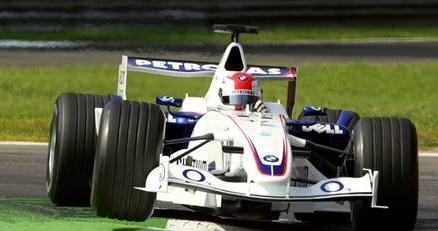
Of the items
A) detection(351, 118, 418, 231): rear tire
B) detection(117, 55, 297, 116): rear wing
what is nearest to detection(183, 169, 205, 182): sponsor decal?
detection(351, 118, 418, 231): rear tire

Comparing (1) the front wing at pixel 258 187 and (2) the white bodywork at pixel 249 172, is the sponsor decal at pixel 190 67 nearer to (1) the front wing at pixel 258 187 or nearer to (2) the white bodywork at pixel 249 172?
(2) the white bodywork at pixel 249 172

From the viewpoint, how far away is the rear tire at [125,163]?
771 centimetres

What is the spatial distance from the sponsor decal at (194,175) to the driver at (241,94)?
4.80 ft

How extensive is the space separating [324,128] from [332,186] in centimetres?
156

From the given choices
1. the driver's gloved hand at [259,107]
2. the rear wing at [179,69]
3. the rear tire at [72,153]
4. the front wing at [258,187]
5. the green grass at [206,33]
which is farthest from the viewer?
the green grass at [206,33]

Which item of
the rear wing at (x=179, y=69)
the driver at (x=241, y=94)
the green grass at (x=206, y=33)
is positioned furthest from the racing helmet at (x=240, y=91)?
the green grass at (x=206, y=33)

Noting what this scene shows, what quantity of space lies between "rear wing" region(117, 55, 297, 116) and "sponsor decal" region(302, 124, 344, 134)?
79cm

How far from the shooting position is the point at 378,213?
319 inches

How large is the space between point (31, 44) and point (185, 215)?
48.4ft

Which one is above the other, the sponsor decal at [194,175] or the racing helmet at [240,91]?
the racing helmet at [240,91]

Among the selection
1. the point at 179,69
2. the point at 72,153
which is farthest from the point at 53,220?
the point at 179,69

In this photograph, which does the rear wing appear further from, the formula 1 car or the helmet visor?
the helmet visor

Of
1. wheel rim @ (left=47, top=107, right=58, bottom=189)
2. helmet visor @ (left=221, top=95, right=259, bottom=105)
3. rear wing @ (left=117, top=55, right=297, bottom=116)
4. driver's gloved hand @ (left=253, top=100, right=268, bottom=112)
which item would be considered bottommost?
wheel rim @ (left=47, top=107, right=58, bottom=189)

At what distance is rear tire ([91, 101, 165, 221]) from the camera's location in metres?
7.71
